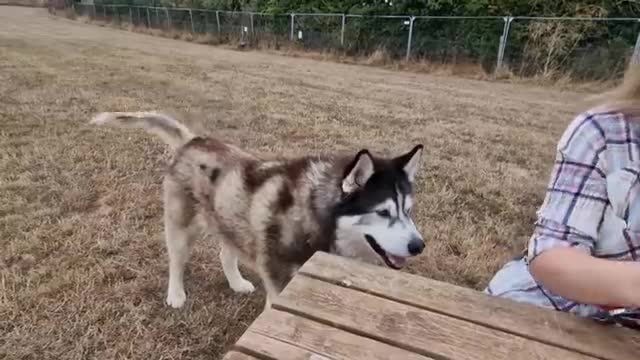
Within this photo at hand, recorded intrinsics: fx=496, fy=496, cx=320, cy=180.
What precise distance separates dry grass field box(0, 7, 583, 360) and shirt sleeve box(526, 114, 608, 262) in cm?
150

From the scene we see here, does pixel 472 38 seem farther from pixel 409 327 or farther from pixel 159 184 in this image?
pixel 409 327

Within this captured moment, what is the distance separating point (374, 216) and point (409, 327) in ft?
3.14

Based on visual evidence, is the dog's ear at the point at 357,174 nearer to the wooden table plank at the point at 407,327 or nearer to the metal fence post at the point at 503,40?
the wooden table plank at the point at 407,327

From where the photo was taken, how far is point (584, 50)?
984 cm

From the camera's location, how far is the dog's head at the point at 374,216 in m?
1.90

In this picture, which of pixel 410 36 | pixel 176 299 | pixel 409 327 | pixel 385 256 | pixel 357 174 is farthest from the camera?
pixel 410 36

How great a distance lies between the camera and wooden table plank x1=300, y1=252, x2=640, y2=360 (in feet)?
3.17

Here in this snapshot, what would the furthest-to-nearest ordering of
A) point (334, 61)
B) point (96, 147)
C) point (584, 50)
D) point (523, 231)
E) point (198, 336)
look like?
point (334, 61)
point (584, 50)
point (96, 147)
point (523, 231)
point (198, 336)

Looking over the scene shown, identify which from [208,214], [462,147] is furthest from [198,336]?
[462,147]

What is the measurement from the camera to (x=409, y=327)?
98 cm

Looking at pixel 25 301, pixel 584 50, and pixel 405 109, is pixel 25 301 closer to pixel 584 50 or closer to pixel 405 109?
pixel 405 109

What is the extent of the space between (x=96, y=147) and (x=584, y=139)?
4008 mm

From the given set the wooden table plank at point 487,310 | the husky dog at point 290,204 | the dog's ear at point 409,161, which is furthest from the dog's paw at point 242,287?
the wooden table plank at point 487,310

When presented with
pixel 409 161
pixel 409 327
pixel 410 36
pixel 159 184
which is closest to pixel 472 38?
pixel 410 36
